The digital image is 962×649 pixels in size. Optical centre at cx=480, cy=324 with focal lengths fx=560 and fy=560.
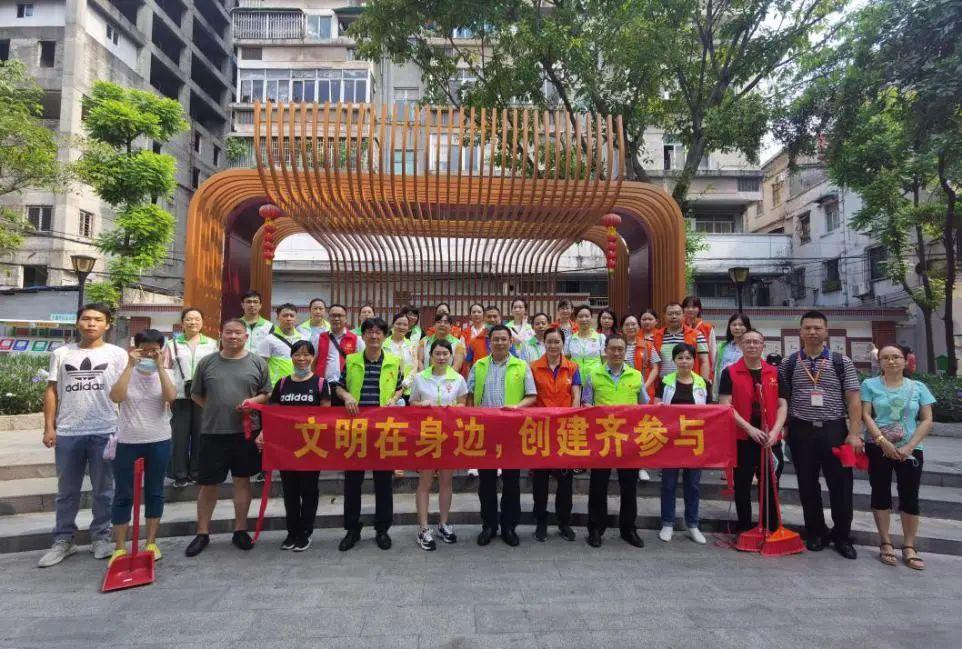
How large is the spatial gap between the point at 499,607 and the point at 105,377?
2995 millimetres

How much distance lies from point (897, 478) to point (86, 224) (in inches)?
947

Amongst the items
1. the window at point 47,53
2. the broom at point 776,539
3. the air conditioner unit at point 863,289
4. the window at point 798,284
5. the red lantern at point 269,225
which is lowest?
the broom at point 776,539

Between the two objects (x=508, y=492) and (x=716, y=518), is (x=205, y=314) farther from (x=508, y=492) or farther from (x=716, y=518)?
(x=716, y=518)

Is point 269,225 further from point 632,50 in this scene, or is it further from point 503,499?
point 632,50

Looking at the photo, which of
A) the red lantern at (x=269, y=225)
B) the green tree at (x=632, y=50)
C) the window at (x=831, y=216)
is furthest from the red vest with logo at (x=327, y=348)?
the window at (x=831, y=216)

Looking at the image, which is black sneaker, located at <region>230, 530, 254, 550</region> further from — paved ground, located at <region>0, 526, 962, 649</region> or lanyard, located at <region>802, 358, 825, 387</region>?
lanyard, located at <region>802, 358, 825, 387</region>

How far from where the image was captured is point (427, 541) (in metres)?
4.09

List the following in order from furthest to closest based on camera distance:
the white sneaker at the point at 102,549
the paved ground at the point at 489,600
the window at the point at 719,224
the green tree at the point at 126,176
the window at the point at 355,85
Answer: the window at the point at 719,224 → the window at the point at 355,85 → the green tree at the point at 126,176 → the white sneaker at the point at 102,549 → the paved ground at the point at 489,600

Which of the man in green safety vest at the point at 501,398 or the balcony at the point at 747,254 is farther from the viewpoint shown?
the balcony at the point at 747,254

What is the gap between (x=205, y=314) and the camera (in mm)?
6633

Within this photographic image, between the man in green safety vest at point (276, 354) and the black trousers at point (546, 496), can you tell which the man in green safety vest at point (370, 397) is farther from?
the black trousers at point (546, 496)

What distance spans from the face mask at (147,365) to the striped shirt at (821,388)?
454 centimetres

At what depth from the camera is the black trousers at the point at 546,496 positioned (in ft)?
14.1

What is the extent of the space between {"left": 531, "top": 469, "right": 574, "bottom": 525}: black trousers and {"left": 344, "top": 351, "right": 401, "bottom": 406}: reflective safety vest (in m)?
1.31
